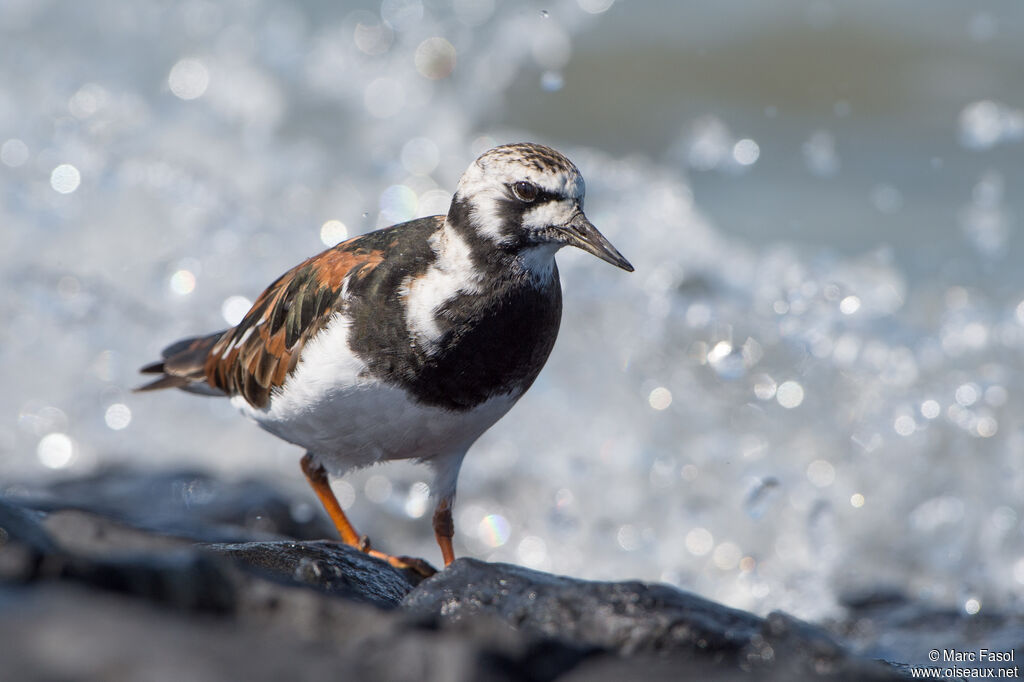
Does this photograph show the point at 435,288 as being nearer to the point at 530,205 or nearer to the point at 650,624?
the point at 530,205

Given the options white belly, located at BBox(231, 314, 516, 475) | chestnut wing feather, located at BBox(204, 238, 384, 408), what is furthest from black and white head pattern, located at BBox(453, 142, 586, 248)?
white belly, located at BBox(231, 314, 516, 475)

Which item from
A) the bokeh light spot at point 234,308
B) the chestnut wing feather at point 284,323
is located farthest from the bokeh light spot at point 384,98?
the chestnut wing feather at point 284,323

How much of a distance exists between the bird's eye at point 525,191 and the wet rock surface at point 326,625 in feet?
3.87

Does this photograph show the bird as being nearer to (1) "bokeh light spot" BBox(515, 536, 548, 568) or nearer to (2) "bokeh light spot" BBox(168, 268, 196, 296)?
(1) "bokeh light spot" BBox(515, 536, 548, 568)

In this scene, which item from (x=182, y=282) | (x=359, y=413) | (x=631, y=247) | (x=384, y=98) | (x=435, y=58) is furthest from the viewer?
(x=435, y=58)

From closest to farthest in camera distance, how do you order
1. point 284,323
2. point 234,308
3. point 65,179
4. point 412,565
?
point 412,565
point 284,323
point 234,308
point 65,179

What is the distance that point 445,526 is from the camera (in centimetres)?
403

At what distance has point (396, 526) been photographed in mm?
6062

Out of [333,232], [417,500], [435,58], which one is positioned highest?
[435,58]

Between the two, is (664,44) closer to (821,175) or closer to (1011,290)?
(821,175)

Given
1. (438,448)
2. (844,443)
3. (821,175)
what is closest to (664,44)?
(821,175)

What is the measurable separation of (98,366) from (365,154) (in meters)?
3.33

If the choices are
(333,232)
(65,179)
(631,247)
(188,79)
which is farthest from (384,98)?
(631,247)

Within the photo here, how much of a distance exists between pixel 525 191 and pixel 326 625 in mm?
1676
